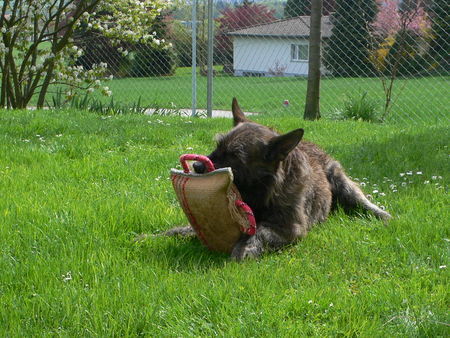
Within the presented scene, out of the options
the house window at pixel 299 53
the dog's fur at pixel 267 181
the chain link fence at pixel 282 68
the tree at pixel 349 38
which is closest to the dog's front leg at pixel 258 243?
the dog's fur at pixel 267 181

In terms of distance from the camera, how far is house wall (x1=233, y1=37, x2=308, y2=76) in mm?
18881

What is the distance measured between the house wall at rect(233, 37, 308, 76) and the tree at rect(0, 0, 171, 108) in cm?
511

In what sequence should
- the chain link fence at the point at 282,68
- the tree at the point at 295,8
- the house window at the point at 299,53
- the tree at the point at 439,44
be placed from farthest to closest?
the house window at the point at 299,53, the chain link fence at the point at 282,68, the tree at the point at 295,8, the tree at the point at 439,44

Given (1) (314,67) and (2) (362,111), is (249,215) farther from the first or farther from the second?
(2) (362,111)

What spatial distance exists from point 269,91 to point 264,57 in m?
2.07

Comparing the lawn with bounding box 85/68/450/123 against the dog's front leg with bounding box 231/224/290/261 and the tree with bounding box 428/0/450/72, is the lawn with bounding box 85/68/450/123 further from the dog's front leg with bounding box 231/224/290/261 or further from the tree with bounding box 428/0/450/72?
the dog's front leg with bounding box 231/224/290/261

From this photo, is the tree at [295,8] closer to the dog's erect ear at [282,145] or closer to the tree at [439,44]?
the tree at [439,44]

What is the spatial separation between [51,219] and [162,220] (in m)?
0.83

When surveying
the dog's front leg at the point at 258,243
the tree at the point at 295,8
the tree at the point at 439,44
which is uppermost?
the tree at the point at 295,8

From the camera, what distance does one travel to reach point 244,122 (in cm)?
457

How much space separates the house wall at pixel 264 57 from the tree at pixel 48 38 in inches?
201

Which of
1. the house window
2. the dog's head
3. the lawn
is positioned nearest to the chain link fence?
the lawn

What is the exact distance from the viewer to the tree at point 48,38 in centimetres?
1151

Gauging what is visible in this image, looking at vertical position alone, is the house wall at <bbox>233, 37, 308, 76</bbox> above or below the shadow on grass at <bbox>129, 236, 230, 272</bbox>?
above
